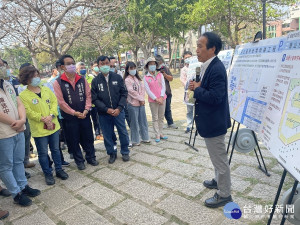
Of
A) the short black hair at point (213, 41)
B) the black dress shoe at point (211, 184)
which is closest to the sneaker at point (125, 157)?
the black dress shoe at point (211, 184)

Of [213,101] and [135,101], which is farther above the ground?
[213,101]

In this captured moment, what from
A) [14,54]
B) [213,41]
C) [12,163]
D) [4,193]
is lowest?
[4,193]

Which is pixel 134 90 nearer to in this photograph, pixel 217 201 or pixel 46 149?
pixel 46 149

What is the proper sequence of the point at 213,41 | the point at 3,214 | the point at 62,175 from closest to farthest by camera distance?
the point at 213,41 → the point at 3,214 → the point at 62,175

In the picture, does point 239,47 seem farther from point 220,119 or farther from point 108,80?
point 108,80

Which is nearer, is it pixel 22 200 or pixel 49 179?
pixel 22 200

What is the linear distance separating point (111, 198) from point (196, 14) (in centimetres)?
1564

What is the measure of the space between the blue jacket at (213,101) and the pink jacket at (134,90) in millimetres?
2252

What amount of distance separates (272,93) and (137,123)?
2955 millimetres

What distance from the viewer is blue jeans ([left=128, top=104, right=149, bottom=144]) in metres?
4.71

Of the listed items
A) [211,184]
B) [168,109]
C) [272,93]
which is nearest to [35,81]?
[211,184]

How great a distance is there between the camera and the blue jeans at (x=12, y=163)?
108 inches

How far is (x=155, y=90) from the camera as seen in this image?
193 inches

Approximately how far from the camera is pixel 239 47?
325 cm
